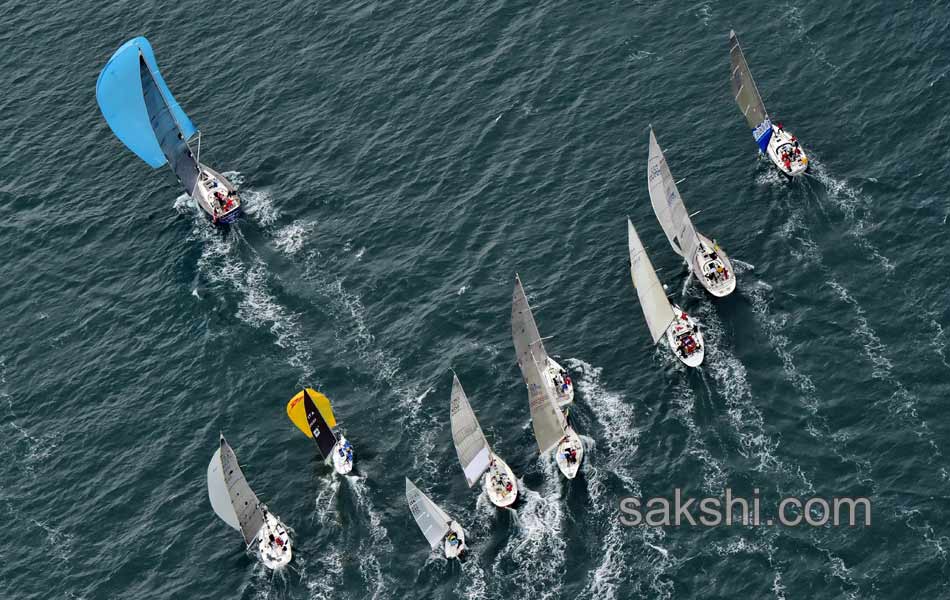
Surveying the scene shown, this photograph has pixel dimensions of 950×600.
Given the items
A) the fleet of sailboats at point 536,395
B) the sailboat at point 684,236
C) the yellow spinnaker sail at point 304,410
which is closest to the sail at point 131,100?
the fleet of sailboats at point 536,395

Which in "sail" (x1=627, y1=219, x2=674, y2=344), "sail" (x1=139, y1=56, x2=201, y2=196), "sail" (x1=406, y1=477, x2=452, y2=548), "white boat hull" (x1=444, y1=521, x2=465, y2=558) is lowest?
"white boat hull" (x1=444, y1=521, x2=465, y2=558)

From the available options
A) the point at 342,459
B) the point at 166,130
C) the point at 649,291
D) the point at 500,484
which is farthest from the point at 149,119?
the point at 500,484

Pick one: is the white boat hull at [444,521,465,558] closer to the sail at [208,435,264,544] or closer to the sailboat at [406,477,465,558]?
the sailboat at [406,477,465,558]

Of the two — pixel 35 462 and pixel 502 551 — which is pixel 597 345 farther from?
pixel 35 462

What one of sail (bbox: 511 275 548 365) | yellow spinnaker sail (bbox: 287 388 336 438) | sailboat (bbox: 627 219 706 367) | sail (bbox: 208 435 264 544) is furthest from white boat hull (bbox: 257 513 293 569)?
sailboat (bbox: 627 219 706 367)

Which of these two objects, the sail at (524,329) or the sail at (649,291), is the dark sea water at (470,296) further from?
the sail at (524,329)

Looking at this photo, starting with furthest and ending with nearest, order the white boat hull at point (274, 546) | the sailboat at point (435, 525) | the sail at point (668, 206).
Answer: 1. the sail at point (668, 206)
2. the white boat hull at point (274, 546)
3. the sailboat at point (435, 525)
